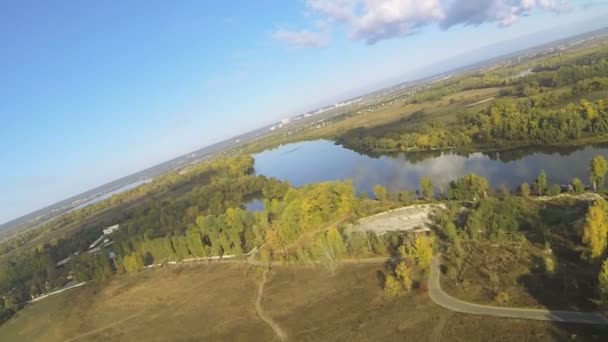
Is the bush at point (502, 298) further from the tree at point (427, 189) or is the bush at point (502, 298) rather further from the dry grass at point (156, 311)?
the tree at point (427, 189)

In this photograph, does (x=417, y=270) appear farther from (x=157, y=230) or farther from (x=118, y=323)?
(x=157, y=230)

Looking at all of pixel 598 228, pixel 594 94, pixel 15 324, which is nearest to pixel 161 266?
pixel 15 324

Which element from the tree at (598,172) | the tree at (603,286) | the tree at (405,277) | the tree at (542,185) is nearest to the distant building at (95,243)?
the tree at (405,277)

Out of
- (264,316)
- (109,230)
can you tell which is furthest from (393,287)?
(109,230)

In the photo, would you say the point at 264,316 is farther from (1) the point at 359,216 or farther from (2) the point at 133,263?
(2) the point at 133,263

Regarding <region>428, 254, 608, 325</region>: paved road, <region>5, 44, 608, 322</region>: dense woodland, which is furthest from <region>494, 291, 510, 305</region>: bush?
<region>5, 44, 608, 322</region>: dense woodland

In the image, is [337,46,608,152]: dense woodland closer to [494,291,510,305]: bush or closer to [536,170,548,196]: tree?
[536,170,548,196]: tree
